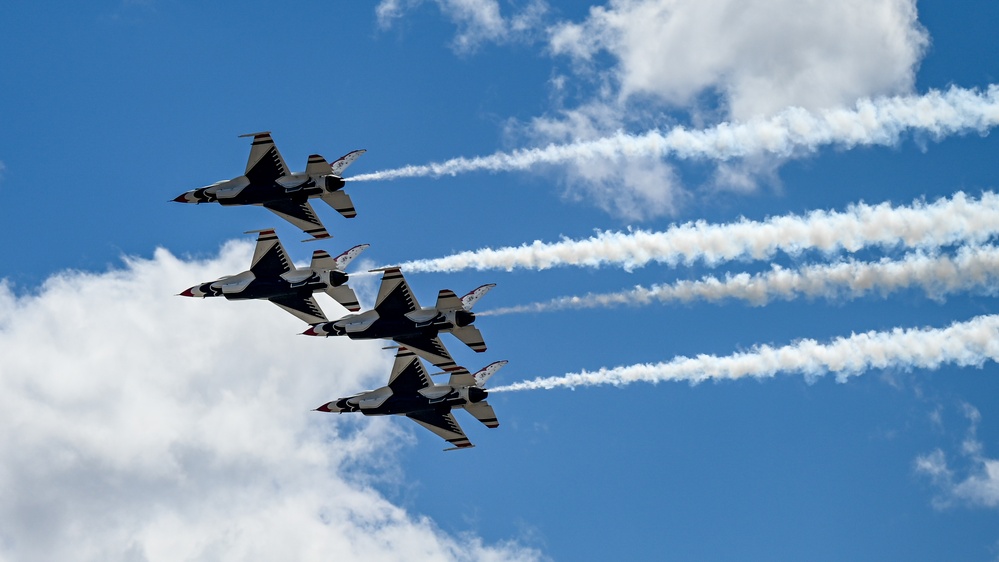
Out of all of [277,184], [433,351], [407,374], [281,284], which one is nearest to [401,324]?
[433,351]

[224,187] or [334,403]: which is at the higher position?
[224,187]

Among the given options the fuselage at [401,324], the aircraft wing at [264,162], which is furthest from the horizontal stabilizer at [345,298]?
the aircraft wing at [264,162]

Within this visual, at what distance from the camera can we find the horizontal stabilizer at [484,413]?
8700 centimetres

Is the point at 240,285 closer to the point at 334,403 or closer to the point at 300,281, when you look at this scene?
the point at 300,281

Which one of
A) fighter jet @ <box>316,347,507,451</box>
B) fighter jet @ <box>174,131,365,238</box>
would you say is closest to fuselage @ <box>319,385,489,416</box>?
fighter jet @ <box>316,347,507,451</box>

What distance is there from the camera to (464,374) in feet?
284

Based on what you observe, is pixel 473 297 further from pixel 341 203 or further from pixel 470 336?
pixel 341 203

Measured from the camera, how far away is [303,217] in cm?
8688

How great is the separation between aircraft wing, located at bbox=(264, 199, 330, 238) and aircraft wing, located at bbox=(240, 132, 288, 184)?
225cm

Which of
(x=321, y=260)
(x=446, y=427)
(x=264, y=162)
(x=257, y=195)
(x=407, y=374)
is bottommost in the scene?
(x=446, y=427)

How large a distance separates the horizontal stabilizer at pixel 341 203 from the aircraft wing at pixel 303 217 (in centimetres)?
201

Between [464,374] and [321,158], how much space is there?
12.7 metres

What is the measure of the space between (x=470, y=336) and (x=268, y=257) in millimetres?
10636

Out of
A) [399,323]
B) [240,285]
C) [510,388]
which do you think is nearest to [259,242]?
[240,285]
